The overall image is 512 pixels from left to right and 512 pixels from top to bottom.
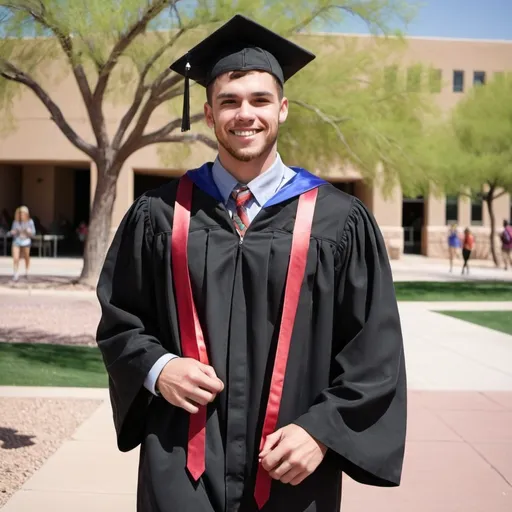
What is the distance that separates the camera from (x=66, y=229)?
3309cm

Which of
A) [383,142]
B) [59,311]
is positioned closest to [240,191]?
[59,311]

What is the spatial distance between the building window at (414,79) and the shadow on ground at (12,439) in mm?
14106

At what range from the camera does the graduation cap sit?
2.19 meters

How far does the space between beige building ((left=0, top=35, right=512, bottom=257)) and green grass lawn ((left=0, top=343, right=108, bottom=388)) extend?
18.4 metres

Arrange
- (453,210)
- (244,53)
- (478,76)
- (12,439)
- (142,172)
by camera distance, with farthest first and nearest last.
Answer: (478,76)
(453,210)
(142,172)
(12,439)
(244,53)

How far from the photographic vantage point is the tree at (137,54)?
12.5m

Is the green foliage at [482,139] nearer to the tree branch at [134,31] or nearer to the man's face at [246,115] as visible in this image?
the tree branch at [134,31]

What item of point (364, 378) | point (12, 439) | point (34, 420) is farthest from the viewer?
point (34, 420)

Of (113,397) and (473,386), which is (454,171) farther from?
(113,397)

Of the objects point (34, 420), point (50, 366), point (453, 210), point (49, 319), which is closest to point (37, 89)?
point (49, 319)

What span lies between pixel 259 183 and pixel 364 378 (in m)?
0.65

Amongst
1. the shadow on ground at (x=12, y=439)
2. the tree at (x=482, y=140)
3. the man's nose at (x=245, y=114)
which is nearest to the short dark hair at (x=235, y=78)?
the man's nose at (x=245, y=114)

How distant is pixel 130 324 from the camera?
2.09 meters

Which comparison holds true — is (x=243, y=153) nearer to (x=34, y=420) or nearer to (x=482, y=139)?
(x=34, y=420)
